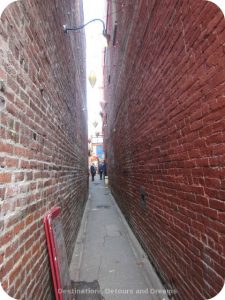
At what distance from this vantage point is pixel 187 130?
8.07 feet

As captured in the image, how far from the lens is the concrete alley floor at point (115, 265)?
3616 millimetres

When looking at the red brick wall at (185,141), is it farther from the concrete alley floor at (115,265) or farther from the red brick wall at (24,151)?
the red brick wall at (24,151)

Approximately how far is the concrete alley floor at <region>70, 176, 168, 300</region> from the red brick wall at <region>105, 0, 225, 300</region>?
1.06ft

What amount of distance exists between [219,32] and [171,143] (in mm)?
1416

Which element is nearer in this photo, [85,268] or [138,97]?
[85,268]

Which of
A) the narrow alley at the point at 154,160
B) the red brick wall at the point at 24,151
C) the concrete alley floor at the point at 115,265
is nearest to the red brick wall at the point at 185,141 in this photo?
the narrow alley at the point at 154,160

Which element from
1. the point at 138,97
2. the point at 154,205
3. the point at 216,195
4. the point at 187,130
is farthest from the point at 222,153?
the point at 138,97

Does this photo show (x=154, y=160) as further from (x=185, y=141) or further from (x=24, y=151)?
(x=24, y=151)

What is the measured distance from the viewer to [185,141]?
2.53m

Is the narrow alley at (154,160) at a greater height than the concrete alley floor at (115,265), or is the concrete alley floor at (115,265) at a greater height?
the narrow alley at (154,160)

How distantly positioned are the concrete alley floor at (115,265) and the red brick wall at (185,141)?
1.06 feet

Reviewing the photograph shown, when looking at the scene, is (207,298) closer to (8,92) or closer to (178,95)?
(178,95)

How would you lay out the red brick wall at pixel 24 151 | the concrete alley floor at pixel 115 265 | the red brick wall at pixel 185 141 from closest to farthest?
the red brick wall at pixel 24 151 < the red brick wall at pixel 185 141 < the concrete alley floor at pixel 115 265

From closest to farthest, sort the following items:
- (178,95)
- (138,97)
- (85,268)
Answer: (178,95), (85,268), (138,97)
